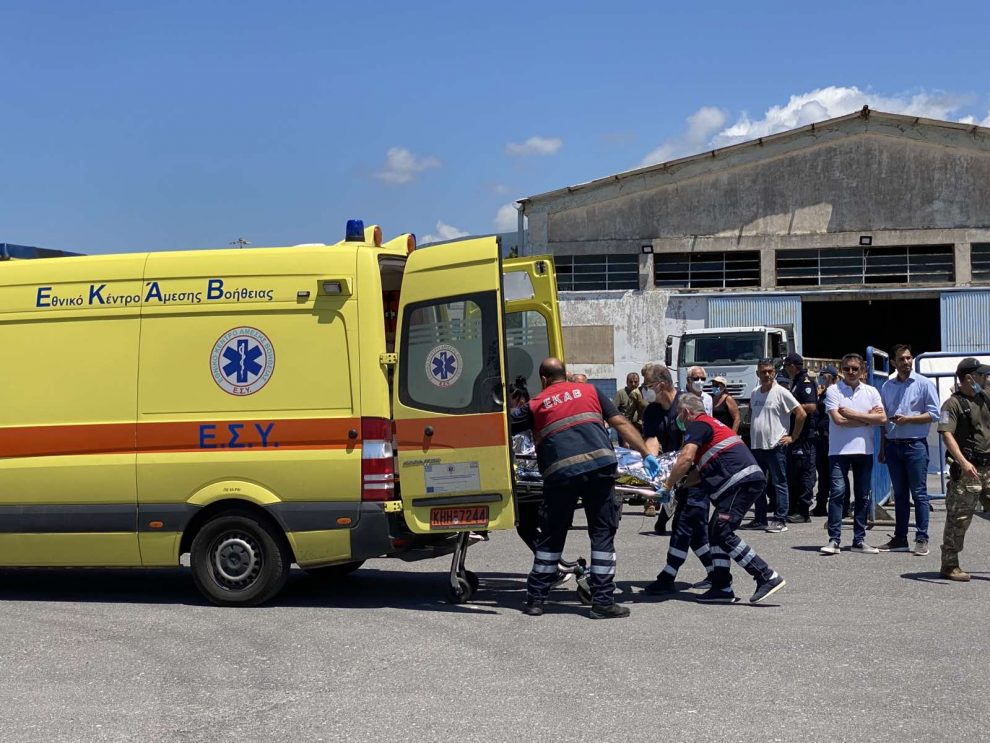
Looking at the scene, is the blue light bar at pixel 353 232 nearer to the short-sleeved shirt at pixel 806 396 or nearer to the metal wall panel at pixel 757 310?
the short-sleeved shirt at pixel 806 396

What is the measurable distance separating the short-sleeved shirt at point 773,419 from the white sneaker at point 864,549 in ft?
6.36

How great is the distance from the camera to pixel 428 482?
27.1 ft

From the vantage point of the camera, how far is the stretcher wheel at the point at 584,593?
28.0ft

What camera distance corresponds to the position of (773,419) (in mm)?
12703

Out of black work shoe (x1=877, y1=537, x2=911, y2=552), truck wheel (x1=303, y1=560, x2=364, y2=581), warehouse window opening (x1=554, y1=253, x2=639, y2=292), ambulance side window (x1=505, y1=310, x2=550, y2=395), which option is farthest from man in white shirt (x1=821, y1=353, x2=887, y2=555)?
warehouse window opening (x1=554, y1=253, x2=639, y2=292)

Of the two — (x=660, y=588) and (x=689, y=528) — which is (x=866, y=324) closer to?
(x=689, y=528)

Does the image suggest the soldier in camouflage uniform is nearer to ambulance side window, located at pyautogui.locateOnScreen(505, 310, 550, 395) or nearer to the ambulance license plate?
ambulance side window, located at pyautogui.locateOnScreen(505, 310, 550, 395)

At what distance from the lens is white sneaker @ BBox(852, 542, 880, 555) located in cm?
1082

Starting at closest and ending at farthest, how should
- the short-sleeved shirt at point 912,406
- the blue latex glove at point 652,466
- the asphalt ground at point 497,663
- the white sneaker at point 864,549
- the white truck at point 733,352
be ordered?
the asphalt ground at point 497,663 < the blue latex glove at point 652,466 < the short-sleeved shirt at point 912,406 < the white sneaker at point 864,549 < the white truck at point 733,352

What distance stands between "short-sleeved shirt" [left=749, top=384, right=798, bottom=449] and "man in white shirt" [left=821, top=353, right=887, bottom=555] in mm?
1685

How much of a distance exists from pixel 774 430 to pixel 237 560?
21.1ft

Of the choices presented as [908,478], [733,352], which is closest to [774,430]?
[908,478]

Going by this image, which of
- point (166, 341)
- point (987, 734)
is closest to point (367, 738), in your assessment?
point (987, 734)

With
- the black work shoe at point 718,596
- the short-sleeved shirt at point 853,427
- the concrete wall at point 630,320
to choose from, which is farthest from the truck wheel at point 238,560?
the concrete wall at point 630,320
